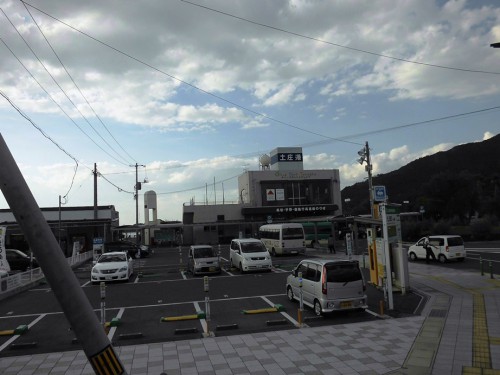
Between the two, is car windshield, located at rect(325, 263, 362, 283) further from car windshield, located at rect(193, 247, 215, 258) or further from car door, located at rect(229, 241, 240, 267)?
car door, located at rect(229, 241, 240, 267)

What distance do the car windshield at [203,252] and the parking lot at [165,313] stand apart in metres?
2.61

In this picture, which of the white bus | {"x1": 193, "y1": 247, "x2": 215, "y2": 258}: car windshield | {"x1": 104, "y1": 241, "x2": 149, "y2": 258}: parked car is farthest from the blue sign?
{"x1": 104, "y1": 241, "x2": 149, "y2": 258}: parked car

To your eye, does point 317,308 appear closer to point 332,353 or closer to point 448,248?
point 332,353

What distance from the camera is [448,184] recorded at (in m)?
70.8

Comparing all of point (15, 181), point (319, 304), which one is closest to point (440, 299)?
point (319, 304)

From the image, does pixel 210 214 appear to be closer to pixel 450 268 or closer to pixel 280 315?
pixel 450 268

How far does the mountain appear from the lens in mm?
70875

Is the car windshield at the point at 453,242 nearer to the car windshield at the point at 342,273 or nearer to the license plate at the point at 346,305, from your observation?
the car windshield at the point at 342,273

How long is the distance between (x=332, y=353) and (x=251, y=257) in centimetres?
1442

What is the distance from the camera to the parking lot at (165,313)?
10.5 m

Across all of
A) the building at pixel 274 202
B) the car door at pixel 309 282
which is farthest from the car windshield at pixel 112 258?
the building at pixel 274 202

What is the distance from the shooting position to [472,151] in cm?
13862

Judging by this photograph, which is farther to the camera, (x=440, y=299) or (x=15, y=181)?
(x=440, y=299)

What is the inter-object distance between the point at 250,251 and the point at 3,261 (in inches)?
485
